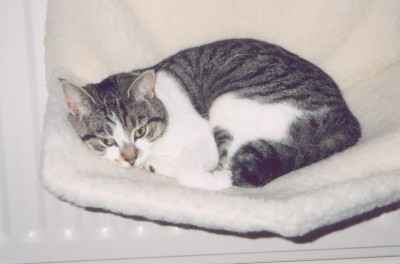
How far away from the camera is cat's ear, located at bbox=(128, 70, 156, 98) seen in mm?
1204

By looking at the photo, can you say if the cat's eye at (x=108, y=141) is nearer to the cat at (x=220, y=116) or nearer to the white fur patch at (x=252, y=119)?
the cat at (x=220, y=116)

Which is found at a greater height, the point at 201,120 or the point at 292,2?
the point at 292,2

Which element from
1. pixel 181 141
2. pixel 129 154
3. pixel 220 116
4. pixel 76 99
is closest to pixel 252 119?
pixel 220 116

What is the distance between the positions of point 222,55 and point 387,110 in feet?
1.34

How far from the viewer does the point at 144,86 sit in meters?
1.24

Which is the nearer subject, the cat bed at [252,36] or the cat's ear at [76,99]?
the cat bed at [252,36]

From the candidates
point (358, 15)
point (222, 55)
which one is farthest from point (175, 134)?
point (358, 15)

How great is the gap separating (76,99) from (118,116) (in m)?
0.10

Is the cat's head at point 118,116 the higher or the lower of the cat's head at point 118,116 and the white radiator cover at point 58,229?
the higher

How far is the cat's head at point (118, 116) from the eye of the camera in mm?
1203

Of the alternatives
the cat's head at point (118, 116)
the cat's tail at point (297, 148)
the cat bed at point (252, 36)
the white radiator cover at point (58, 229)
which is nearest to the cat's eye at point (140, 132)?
the cat's head at point (118, 116)

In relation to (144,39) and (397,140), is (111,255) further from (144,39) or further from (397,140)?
(397,140)

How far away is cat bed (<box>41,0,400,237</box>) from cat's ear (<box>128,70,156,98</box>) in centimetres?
15

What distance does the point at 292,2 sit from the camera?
1.35 m
